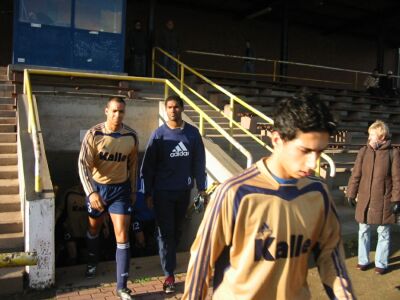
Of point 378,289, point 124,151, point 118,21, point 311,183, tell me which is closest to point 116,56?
point 118,21

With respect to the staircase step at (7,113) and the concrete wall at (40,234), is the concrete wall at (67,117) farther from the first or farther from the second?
the concrete wall at (40,234)

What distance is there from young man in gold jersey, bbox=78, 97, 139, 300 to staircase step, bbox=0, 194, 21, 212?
1542mm

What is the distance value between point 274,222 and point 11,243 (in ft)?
13.1

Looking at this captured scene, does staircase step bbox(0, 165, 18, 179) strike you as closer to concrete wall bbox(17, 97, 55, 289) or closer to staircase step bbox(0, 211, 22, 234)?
staircase step bbox(0, 211, 22, 234)

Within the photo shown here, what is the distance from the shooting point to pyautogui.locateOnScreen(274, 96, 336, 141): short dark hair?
5.89ft

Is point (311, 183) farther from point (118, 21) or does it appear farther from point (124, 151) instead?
point (118, 21)

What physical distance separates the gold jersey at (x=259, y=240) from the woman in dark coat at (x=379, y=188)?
3.35m

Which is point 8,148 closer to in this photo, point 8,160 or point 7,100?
point 8,160

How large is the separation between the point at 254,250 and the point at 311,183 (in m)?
0.38

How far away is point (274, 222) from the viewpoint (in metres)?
1.81

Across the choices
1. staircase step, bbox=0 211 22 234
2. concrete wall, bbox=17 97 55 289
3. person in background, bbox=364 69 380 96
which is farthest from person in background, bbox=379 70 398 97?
concrete wall, bbox=17 97 55 289

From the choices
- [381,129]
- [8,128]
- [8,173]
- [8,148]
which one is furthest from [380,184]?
[8,128]

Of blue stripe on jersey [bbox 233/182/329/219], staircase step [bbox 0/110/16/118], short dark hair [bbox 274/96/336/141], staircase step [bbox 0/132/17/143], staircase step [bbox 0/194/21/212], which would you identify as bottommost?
staircase step [bbox 0/194/21/212]

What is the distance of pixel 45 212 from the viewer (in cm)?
432
